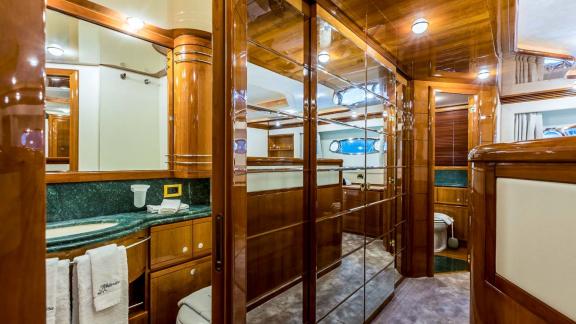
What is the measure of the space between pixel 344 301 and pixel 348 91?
1676 millimetres

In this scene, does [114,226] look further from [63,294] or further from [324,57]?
[324,57]

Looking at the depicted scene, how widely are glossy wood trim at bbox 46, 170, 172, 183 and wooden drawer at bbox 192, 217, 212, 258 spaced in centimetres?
58

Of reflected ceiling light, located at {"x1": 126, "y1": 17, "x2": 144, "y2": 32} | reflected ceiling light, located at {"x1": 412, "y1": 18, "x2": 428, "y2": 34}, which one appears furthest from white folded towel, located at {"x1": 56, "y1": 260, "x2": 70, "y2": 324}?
reflected ceiling light, located at {"x1": 412, "y1": 18, "x2": 428, "y2": 34}

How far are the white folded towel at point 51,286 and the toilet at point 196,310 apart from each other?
1.92 ft

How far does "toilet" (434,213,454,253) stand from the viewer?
3.80 metres

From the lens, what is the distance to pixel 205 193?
2.48m

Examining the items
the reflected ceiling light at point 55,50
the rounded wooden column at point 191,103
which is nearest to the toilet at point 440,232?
the rounded wooden column at point 191,103

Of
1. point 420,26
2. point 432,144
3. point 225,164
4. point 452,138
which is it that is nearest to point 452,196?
point 452,138

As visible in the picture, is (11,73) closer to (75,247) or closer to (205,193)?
(75,247)

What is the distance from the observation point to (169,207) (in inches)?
79.9

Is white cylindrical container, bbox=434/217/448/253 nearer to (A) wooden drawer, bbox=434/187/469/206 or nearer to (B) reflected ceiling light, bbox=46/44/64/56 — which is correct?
(A) wooden drawer, bbox=434/187/469/206

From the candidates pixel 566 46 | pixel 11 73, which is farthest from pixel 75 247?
pixel 566 46

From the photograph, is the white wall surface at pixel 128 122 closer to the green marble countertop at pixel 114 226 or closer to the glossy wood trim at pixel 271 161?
the green marble countertop at pixel 114 226

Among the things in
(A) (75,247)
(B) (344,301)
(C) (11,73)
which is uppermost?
(C) (11,73)
